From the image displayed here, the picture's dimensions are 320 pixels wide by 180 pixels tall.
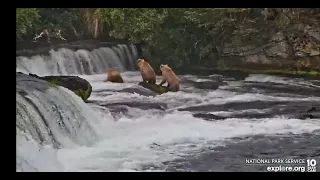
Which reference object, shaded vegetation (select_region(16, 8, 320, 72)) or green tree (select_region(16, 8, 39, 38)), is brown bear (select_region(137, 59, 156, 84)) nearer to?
shaded vegetation (select_region(16, 8, 320, 72))

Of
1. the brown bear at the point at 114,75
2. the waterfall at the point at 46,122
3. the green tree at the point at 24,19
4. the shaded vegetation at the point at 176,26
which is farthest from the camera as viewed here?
the brown bear at the point at 114,75

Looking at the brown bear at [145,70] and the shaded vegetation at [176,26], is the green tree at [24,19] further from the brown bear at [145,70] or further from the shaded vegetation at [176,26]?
the brown bear at [145,70]

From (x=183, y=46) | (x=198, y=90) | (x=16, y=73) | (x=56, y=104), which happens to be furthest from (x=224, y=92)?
(x=16, y=73)

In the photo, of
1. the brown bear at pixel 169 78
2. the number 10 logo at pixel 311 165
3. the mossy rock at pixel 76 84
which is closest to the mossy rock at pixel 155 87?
the brown bear at pixel 169 78

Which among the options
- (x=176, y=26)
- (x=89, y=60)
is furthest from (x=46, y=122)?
(x=176, y=26)

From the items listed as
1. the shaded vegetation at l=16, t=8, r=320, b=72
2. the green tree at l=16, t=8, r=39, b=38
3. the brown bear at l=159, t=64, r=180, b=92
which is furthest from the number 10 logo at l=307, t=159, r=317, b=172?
the green tree at l=16, t=8, r=39, b=38

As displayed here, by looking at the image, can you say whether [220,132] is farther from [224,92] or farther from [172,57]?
A: [172,57]

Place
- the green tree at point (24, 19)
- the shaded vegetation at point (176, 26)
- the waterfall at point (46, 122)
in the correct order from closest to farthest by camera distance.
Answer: the waterfall at point (46, 122) < the green tree at point (24, 19) < the shaded vegetation at point (176, 26)

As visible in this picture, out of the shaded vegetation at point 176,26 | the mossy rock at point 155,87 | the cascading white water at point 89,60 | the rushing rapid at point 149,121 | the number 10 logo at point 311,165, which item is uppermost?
the shaded vegetation at point 176,26
